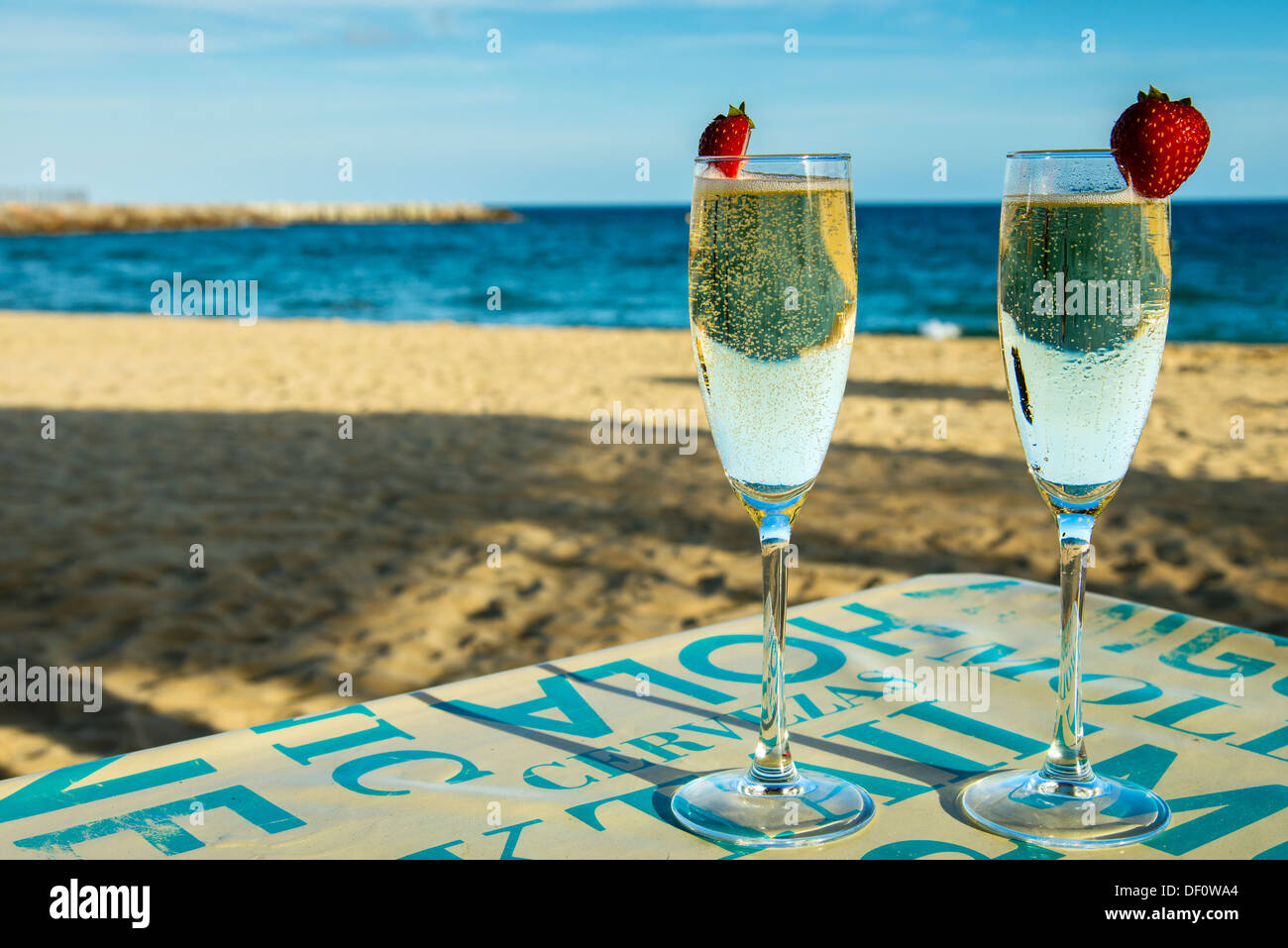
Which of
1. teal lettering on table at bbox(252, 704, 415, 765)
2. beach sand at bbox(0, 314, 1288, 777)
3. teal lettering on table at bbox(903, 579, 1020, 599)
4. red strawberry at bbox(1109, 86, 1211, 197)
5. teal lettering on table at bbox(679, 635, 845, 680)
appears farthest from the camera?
beach sand at bbox(0, 314, 1288, 777)

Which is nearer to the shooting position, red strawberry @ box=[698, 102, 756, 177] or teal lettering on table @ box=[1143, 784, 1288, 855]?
teal lettering on table @ box=[1143, 784, 1288, 855]

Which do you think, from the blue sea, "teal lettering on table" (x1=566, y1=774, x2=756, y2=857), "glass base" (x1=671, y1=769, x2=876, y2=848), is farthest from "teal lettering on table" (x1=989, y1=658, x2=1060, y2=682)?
the blue sea

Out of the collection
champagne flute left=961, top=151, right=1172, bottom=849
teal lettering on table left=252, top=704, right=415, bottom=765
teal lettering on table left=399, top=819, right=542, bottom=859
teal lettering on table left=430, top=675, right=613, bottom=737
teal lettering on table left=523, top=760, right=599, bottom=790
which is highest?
champagne flute left=961, top=151, right=1172, bottom=849

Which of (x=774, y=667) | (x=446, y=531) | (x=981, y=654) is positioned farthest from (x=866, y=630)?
(x=446, y=531)

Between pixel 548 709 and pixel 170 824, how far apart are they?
0.40 m

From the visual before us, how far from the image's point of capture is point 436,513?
17.6 ft

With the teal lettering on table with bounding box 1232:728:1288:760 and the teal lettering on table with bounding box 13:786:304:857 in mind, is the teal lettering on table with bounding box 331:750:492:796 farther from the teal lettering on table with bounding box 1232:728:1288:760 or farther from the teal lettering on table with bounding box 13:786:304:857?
the teal lettering on table with bounding box 1232:728:1288:760

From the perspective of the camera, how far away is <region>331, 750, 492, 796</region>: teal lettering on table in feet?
3.34

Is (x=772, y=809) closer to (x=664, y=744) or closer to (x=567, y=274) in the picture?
(x=664, y=744)

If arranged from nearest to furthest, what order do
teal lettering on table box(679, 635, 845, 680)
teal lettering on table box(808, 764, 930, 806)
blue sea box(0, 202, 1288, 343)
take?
teal lettering on table box(808, 764, 930, 806), teal lettering on table box(679, 635, 845, 680), blue sea box(0, 202, 1288, 343)

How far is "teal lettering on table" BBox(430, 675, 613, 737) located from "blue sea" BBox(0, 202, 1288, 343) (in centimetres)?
1206

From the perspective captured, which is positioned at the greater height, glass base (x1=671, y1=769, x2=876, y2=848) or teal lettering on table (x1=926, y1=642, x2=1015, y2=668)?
teal lettering on table (x1=926, y1=642, x2=1015, y2=668)

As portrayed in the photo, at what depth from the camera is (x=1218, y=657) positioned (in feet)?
4.38

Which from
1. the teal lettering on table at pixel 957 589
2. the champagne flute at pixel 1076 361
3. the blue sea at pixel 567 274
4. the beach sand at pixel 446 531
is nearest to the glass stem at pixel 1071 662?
the champagne flute at pixel 1076 361
